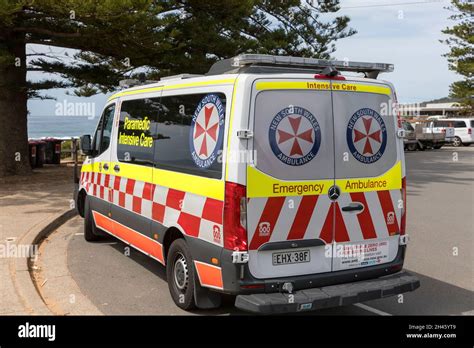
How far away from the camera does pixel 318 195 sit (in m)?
4.48

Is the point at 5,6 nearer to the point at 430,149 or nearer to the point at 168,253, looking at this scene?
the point at 168,253

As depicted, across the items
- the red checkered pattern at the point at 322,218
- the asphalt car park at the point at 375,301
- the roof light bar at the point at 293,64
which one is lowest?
the asphalt car park at the point at 375,301

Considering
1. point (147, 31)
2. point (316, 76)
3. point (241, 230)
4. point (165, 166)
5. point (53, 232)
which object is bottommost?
point (53, 232)

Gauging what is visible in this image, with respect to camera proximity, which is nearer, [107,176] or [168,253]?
[168,253]

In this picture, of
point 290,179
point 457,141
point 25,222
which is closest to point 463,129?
point 457,141

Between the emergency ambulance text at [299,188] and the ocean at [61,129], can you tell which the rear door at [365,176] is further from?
the ocean at [61,129]

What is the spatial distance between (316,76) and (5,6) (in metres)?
8.41

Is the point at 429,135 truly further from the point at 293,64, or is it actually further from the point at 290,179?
the point at 290,179

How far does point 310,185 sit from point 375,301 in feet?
5.69

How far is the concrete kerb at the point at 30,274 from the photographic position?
488 centimetres

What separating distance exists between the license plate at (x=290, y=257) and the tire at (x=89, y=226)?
13.1 ft

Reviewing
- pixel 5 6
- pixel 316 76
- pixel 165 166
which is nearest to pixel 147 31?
pixel 5 6

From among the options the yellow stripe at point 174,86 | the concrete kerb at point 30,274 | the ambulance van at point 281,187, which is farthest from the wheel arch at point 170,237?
the yellow stripe at point 174,86

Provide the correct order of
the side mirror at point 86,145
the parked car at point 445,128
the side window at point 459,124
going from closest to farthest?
the side mirror at point 86,145, the parked car at point 445,128, the side window at point 459,124
